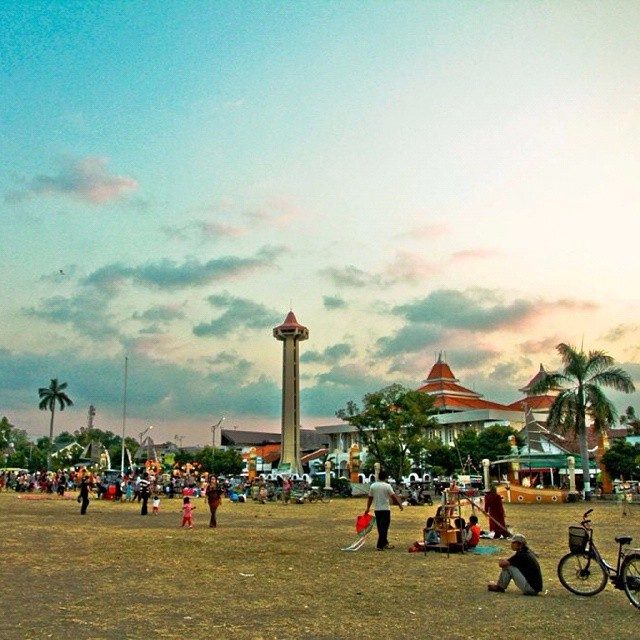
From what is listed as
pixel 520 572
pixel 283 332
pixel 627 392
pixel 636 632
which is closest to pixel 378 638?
pixel 636 632

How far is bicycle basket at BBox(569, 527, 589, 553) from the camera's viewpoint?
10.8 metres

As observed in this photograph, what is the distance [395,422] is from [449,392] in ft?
175

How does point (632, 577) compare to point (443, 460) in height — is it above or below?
below

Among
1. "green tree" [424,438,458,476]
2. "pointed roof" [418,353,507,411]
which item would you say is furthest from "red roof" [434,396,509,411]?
"green tree" [424,438,458,476]

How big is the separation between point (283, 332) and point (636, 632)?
101 metres

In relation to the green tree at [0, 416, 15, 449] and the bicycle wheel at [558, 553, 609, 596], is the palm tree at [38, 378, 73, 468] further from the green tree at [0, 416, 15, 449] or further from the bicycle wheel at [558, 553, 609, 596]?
the bicycle wheel at [558, 553, 609, 596]

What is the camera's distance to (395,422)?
5856 centimetres

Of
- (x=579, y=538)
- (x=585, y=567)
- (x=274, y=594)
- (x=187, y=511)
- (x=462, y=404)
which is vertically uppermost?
(x=462, y=404)

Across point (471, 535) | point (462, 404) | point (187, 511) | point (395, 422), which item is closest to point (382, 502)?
point (471, 535)

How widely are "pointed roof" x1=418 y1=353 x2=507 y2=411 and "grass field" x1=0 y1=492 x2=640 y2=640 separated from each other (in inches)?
3419

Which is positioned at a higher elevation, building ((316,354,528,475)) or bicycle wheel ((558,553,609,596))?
building ((316,354,528,475))

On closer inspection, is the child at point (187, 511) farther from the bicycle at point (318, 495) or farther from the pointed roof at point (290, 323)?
the pointed roof at point (290, 323)

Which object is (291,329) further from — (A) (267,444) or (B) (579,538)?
(B) (579,538)

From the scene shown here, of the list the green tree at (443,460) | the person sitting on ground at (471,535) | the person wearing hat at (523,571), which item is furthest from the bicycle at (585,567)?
the green tree at (443,460)
